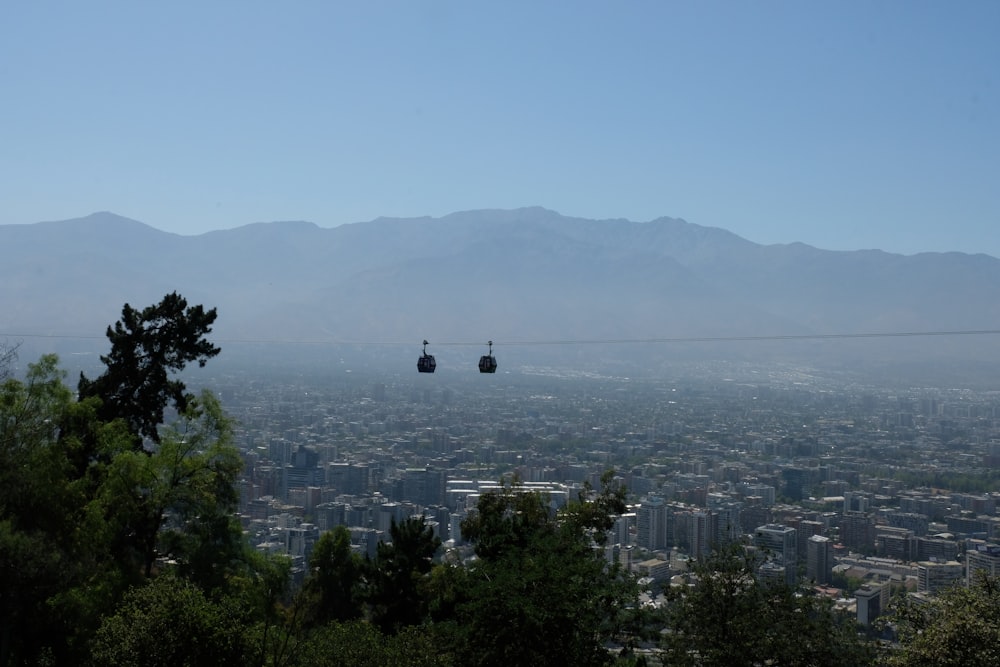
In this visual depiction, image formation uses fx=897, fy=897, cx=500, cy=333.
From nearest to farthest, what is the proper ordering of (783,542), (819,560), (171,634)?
(171,634) → (819,560) → (783,542)

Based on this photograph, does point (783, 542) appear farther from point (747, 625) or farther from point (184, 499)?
point (184, 499)

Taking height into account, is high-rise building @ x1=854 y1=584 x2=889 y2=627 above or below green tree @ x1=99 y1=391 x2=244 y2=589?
below

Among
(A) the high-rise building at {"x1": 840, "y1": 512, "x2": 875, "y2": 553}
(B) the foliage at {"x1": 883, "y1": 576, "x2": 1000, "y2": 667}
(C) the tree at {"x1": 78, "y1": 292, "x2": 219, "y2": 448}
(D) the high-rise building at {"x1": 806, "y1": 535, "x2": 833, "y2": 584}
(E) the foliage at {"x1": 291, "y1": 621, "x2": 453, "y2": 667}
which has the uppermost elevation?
(C) the tree at {"x1": 78, "y1": 292, "x2": 219, "y2": 448}

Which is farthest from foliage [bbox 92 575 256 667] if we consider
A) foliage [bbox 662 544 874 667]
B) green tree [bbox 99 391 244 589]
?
foliage [bbox 662 544 874 667]

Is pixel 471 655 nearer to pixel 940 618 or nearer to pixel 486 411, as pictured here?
pixel 940 618

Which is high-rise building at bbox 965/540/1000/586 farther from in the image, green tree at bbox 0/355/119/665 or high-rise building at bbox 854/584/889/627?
green tree at bbox 0/355/119/665

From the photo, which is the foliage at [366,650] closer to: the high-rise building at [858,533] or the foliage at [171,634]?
the foliage at [171,634]

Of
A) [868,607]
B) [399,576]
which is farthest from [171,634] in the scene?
[868,607]
